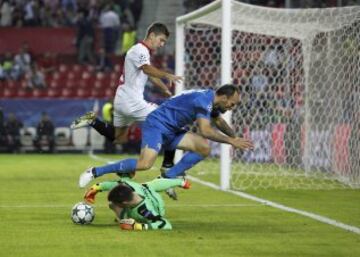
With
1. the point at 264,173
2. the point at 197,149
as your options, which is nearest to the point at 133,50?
the point at 197,149

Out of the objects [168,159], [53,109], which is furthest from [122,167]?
[53,109]

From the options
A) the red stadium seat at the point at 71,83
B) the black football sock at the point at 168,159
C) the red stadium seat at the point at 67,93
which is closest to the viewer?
the black football sock at the point at 168,159

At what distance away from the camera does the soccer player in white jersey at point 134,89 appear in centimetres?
1166

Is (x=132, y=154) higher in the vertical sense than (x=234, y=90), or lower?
lower

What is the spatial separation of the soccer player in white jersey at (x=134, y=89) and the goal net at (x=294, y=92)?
330cm

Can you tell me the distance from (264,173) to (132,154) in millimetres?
9443

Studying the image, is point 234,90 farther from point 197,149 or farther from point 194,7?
point 194,7

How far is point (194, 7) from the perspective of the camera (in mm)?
29766

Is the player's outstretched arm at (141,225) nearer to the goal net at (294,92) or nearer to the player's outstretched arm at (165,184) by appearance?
the player's outstretched arm at (165,184)

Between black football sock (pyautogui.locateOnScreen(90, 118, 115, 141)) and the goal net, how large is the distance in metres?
3.33

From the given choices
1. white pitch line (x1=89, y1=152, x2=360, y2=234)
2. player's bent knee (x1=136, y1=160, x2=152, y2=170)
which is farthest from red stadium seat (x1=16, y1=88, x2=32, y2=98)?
player's bent knee (x1=136, y1=160, x2=152, y2=170)

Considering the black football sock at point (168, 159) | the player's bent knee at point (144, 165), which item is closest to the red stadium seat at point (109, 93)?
the black football sock at point (168, 159)

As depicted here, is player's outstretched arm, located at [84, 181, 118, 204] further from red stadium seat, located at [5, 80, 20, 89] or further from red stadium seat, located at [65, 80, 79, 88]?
red stadium seat, located at [65, 80, 79, 88]

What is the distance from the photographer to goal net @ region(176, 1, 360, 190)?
15.8 metres
